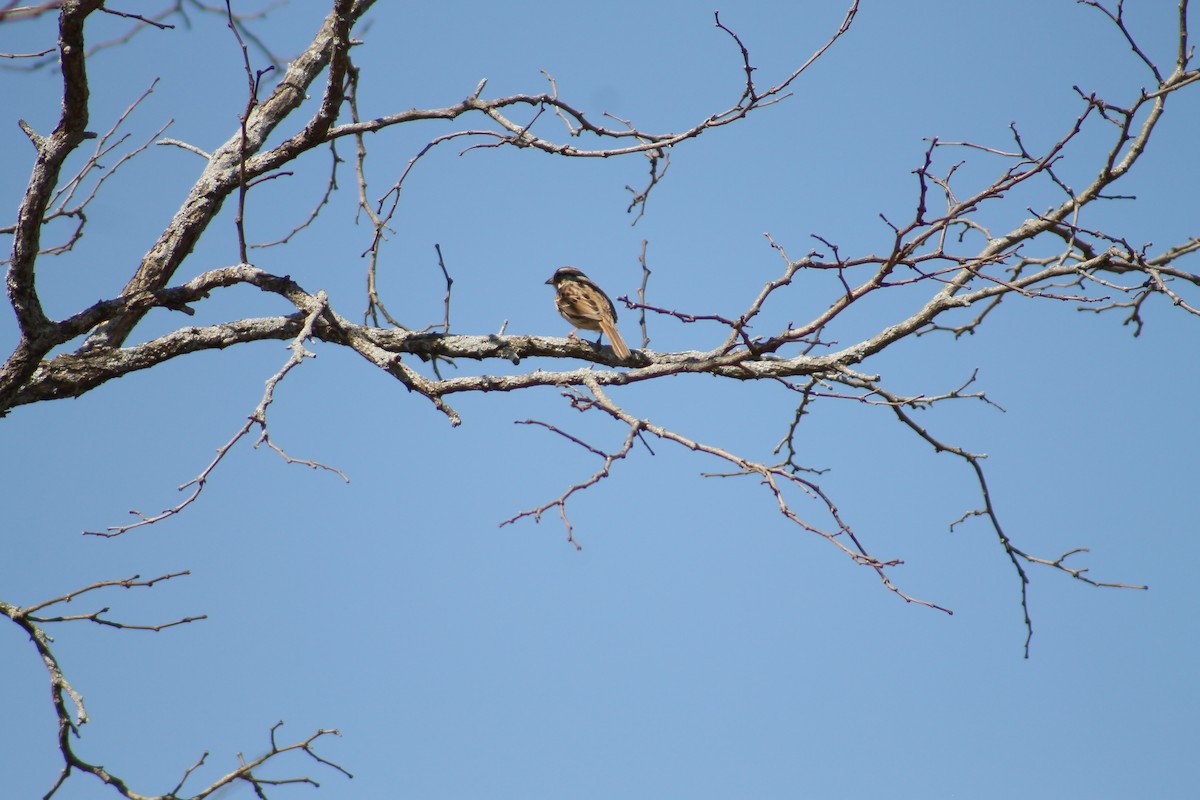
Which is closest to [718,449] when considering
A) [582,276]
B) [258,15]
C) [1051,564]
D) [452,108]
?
[1051,564]

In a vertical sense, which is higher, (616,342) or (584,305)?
(584,305)

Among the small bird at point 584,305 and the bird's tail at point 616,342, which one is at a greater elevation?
the small bird at point 584,305

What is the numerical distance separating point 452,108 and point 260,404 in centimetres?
184

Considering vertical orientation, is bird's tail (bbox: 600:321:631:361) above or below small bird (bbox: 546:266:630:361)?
below

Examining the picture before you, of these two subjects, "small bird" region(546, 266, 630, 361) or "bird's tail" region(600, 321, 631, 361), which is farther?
"small bird" region(546, 266, 630, 361)

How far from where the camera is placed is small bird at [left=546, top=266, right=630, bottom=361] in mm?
5586

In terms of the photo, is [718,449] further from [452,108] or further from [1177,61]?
[1177,61]

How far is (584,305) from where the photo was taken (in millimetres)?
6035

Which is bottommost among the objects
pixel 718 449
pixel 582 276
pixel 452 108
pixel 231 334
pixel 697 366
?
pixel 718 449

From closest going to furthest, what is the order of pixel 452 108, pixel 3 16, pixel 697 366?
pixel 3 16 → pixel 697 366 → pixel 452 108

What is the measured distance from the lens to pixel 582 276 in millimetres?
6848

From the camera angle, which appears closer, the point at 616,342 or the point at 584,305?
the point at 616,342

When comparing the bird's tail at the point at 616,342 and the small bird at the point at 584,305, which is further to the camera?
the small bird at the point at 584,305

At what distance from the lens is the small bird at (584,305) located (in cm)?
559
